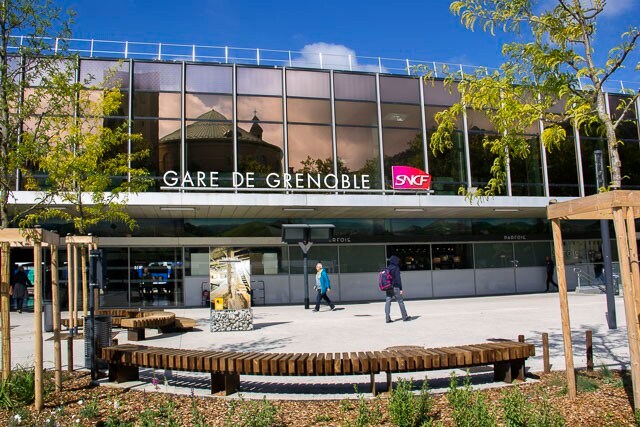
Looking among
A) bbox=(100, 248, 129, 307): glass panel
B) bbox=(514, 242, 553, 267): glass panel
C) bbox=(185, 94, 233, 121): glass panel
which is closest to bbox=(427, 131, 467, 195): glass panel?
bbox=(514, 242, 553, 267): glass panel

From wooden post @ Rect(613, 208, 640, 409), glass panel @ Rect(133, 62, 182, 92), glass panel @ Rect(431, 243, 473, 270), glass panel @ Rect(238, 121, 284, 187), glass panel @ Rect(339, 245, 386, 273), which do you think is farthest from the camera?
glass panel @ Rect(431, 243, 473, 270)

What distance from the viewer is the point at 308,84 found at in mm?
23609

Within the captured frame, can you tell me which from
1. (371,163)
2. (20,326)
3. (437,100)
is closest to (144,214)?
(20,326)

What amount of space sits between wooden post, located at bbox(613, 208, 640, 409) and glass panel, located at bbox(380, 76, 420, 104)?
61.2ft

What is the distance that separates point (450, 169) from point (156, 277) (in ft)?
43.3

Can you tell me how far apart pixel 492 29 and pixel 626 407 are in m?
5.28

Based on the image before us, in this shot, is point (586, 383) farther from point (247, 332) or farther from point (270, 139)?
point (270, 139)

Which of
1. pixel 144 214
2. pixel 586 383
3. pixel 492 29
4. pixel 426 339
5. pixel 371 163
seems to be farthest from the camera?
pixel 371 163

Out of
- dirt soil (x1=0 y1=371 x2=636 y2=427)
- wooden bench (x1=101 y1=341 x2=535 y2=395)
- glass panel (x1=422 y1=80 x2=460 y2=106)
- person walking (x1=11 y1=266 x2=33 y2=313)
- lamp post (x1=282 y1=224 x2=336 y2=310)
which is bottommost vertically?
dirt soil (x1=0 y1=371 x2=636 y2=427)

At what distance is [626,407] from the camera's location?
6301 mm

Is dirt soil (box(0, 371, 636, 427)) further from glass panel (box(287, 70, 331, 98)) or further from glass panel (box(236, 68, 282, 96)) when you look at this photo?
glass panel (box(287, 70, 331, 98))

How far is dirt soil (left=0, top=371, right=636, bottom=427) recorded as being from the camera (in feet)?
19.8

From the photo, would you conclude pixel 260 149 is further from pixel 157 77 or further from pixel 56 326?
pixel 56 326

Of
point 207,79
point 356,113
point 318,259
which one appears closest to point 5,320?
point 207,79
